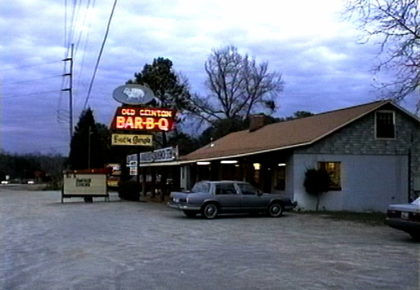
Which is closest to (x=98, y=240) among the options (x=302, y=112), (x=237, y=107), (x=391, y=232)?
(x=391, y=232)

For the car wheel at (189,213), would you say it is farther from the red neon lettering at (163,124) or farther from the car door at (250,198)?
the red neon lettering at (163,124)

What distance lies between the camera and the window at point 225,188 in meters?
25.5

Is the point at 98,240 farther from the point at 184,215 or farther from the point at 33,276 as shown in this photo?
the point at 184,215

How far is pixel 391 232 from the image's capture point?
768 inches

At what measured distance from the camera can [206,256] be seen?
1353 centimetres

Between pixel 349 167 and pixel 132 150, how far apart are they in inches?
1826

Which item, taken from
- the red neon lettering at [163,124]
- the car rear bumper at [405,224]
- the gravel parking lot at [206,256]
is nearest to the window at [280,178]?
the gravel parking lot at [206,256]

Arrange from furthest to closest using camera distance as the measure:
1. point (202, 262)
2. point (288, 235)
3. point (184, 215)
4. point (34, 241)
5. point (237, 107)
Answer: point (237, 107), point (184, 215), point (288, 235), point (34, 241), point (202, 262)

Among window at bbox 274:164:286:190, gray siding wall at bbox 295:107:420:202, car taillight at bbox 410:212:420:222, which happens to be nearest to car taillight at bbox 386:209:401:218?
car taillight at bbox 410:212:420:222

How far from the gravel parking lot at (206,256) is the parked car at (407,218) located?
1.31ft

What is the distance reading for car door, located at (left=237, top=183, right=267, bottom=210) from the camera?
84.1 ft

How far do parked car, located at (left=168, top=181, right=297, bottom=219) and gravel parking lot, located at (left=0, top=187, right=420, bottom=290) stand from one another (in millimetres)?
2276

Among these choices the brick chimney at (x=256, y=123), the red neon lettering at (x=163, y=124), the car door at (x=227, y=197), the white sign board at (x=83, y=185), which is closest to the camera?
the car door at (x=227, y=197)

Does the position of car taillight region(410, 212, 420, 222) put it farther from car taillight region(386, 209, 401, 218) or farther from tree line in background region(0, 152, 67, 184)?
tree line in background region(0, 152, 67, 184)
